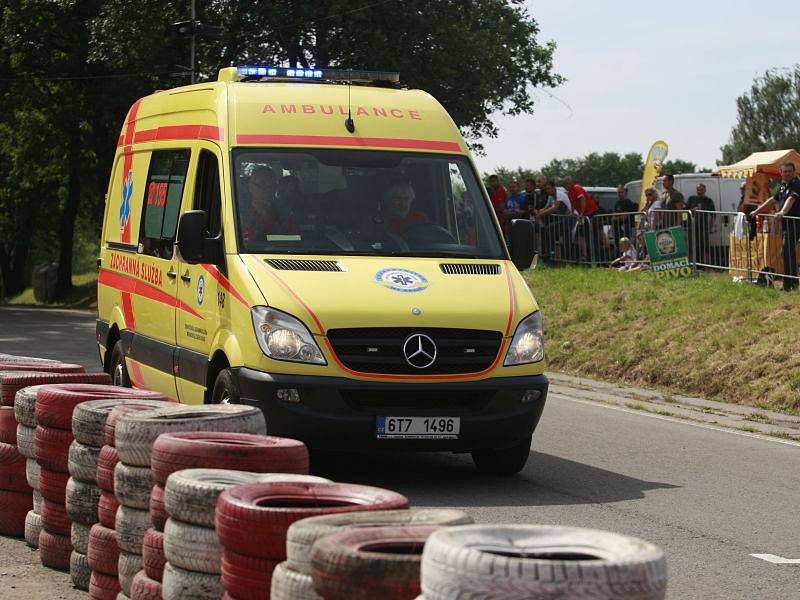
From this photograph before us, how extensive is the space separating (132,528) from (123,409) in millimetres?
926

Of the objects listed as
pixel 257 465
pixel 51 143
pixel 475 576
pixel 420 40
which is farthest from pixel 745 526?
pixel 51 143

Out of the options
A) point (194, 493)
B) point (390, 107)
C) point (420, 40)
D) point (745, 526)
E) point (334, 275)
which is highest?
point (420, 40)

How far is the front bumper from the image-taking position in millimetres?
9344

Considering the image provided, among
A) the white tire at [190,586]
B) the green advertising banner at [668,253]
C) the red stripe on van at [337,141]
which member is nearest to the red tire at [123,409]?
the white tire at [190,586]

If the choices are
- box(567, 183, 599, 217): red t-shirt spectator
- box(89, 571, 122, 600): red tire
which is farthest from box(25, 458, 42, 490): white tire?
box(567, 183, 599, 217): red t-shirt spectator

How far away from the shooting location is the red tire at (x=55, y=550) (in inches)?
283

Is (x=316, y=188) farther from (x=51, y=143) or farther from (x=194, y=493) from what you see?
(x=51, y=143)

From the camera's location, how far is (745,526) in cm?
863

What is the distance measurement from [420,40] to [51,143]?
43.2 feet

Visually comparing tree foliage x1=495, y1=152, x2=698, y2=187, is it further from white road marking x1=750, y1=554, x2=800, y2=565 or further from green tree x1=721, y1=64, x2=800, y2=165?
white road marking x1=750, y1=554, x2=800, y2=565

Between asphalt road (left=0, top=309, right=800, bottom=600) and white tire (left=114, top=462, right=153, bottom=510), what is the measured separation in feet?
2.13

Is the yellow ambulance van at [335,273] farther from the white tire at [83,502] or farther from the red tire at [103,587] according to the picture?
the red tire at [103,587]

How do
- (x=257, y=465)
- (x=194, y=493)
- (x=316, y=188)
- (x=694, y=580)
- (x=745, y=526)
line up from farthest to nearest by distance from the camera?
(x=316, y=188) → (x=745, y=526) → (x=694, y=580) → (x=257, y=465) → (x=194, y=493)

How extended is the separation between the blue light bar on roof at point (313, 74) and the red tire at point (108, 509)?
18.1 feet
